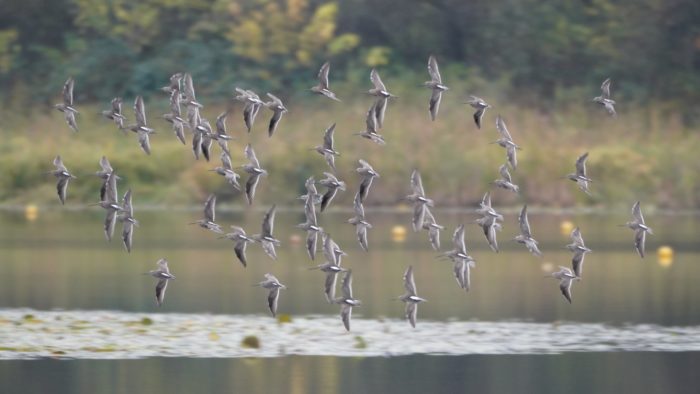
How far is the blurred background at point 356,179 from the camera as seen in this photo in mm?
15398

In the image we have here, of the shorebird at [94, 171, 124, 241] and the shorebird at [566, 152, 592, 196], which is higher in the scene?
the shorebird at [566, 152, 592, 196]

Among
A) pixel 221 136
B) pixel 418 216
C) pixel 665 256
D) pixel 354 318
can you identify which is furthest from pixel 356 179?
pixel 221 136

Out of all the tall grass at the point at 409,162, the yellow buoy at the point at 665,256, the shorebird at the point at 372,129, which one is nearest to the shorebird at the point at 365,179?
the shorebird at the point at 372,129

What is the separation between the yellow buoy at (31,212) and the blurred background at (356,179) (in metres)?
0.14

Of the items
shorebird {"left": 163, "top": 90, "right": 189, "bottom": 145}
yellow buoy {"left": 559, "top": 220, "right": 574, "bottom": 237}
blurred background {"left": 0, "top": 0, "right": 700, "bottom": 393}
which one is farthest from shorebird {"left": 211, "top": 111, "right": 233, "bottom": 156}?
yellow buoy {"left": 559, "top": 220, "right": 574, "bottom": 237}

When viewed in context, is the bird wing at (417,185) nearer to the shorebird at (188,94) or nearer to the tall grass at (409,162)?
the shorebird at (188,94)

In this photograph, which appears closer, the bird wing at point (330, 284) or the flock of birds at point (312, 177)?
the flock of birds at point (312, 177)

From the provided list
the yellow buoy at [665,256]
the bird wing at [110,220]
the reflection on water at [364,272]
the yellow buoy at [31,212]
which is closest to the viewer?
the bird wing at [110,220]

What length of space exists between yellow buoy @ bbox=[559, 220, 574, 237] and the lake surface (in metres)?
0.20

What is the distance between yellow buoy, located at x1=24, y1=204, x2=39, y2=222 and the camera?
29.5 m

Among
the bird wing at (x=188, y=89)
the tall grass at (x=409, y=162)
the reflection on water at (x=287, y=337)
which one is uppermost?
the tall grass at (x=409, y=162)

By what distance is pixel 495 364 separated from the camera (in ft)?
50.1

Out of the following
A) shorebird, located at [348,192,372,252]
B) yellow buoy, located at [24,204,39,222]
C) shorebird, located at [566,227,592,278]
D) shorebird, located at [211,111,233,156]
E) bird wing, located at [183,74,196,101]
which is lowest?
shorebird, located at [566,227,592,278]

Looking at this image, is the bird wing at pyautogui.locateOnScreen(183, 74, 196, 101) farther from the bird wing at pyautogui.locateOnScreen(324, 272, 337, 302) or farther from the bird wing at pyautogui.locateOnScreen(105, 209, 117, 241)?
the bird wing at pyautogui.locateOnScreen(324, 272, 337, 302)
